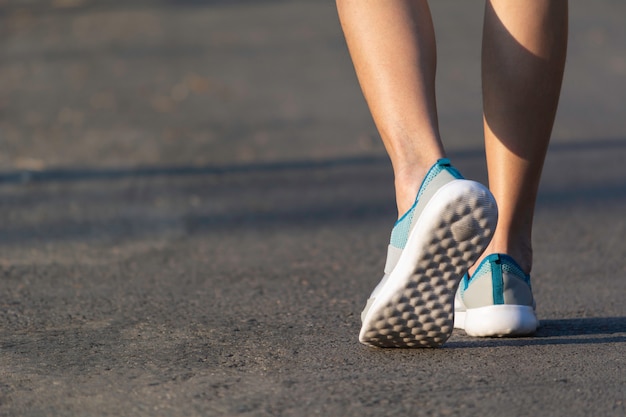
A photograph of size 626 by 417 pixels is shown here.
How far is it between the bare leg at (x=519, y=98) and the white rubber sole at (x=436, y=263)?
1.10 ft

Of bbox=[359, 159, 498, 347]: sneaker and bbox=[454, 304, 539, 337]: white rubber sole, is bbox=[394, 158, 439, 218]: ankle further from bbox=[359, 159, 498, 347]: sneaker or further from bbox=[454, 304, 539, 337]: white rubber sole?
bbox=[454, 304, 539, 337]: white rubber sole

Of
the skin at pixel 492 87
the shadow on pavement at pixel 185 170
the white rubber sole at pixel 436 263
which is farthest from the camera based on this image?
the shadow on pavement at pixel 185 170

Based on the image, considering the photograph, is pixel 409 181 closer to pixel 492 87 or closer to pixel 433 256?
pixel 433 256

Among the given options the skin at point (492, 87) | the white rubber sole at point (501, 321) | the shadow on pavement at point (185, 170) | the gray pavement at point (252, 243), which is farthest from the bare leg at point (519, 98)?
the shadow on pavement at point (185, 170)

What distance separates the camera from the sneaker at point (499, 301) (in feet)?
7.44

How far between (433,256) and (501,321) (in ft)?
1.08

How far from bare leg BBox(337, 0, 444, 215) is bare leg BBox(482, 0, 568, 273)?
0.16 m

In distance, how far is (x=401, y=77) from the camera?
2.24 metres

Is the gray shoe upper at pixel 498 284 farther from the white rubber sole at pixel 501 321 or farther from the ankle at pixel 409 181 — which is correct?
the ankle at pixel 409 181

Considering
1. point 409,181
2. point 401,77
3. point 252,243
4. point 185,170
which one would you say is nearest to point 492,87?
point 401,77

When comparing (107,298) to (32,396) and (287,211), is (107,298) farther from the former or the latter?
(287,211)

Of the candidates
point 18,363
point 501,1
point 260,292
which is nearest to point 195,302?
point 260,292

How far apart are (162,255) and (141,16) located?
888cm

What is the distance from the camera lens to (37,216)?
400cm
